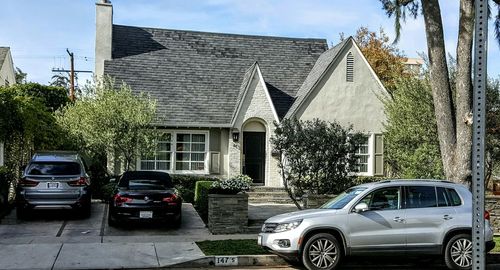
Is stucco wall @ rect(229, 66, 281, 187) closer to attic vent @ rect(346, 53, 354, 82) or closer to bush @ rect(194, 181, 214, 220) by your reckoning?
attic vent @ rect(346, 53, 354, 82)

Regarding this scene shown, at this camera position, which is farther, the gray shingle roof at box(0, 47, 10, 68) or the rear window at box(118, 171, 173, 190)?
the gray shingle roof at box(0, 47, 10, 68)

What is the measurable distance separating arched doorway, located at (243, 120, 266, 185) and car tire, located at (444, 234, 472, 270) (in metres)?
14.2

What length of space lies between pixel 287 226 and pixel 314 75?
15.8 metres

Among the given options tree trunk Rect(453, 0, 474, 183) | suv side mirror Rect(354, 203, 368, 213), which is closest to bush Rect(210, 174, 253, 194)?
suv side mirror Rect(354, 203, 368, 213)

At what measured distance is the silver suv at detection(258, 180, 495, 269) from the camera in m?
9.91

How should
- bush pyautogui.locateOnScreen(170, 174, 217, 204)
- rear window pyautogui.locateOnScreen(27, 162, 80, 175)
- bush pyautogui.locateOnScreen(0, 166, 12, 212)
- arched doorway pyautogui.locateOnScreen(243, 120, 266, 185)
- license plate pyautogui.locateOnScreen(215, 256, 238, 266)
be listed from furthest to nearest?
arched doorway pyautogui.locateOnScreen(243, 120, 266, 185) < bush pyautogui.locateOnScreen(170, 174, 217, 204) < bush pyautogui.locateOnScreen(0, 166, 12, 212) < rear window pyautogui.locateOnScreen(27, 162, 80, 175) < license plate pyautogui.locateOnScreen(215, 256, 238, 266)

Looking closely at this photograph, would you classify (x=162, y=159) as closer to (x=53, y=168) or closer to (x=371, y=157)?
(x=53, y=168)

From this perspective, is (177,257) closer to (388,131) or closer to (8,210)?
(8,210)

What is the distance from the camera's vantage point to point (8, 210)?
52.9 ft

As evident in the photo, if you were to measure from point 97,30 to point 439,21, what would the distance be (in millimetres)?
17462

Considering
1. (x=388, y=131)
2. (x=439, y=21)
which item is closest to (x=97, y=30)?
(x=388, y=131)

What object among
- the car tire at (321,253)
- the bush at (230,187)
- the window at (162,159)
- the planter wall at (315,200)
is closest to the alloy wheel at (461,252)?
the car tire at (321,253)

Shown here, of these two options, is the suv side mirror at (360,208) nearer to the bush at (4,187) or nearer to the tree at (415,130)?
the tree at (415,130)

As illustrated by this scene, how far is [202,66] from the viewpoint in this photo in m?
26.3
